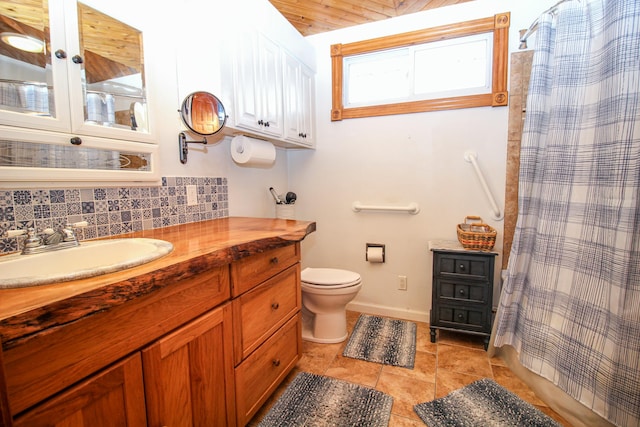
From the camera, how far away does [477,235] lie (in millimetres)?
1960

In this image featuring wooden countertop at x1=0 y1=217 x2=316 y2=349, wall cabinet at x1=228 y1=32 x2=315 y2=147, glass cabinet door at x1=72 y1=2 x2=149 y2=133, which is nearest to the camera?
wooden countertop at x1=0 y1=217 x2=316 y2=349

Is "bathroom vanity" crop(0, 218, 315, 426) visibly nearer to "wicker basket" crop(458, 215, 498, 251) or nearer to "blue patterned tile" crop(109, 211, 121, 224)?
"blue patterned tile" crop(109, 211, 121, 224)

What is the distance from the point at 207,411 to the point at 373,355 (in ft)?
3.77

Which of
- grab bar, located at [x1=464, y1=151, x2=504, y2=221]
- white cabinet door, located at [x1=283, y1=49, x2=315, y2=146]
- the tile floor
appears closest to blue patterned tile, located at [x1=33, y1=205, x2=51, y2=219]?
the tile floor

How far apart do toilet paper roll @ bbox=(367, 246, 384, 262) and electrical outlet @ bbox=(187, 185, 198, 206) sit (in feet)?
4.54

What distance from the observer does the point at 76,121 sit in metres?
1.14

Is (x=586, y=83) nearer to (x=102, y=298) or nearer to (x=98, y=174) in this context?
(x=102, y=298)

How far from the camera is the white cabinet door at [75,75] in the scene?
39.2 inches

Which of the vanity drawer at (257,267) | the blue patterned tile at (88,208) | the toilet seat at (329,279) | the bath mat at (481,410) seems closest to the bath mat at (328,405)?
the bath mat at (481,410)

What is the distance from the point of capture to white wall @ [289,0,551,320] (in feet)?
7.07

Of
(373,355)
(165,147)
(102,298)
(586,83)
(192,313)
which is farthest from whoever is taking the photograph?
(373,355)

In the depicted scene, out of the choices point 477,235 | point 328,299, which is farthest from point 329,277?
point 477,235

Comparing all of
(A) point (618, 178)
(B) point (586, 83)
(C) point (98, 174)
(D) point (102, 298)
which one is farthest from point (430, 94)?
(D) point (102, 298)

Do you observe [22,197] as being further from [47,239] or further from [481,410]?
[481,410]
